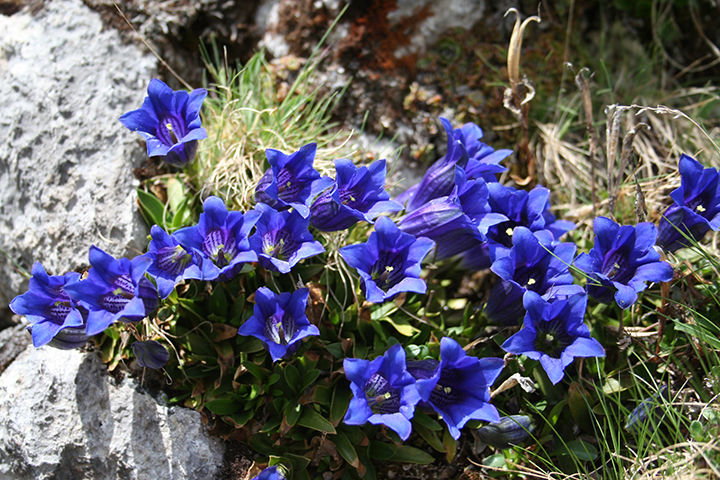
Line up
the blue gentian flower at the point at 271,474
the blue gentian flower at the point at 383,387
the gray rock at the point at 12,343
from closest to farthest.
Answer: the blue gentian flower at the point at 383,387
the blue gentian flower at the point at 271,474
the gray rock at the point at 12,343

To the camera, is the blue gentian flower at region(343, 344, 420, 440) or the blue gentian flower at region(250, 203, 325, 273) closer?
the blue gentian flower at region(343, 344, 420, 440)

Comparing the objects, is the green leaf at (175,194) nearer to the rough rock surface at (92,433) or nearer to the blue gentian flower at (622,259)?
the rough rock surface at (92,433)

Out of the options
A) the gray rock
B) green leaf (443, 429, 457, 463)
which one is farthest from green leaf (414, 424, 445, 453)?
the gray rock

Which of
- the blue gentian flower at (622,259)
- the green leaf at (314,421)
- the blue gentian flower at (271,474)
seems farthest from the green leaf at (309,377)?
the blue gentian flower at (622,259)

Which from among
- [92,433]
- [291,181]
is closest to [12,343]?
[92,433]

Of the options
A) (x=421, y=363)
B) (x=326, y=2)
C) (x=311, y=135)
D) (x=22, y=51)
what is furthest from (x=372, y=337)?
(x=22, y=51)

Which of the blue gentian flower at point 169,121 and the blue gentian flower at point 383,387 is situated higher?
the blue gentian flower at point 169,121

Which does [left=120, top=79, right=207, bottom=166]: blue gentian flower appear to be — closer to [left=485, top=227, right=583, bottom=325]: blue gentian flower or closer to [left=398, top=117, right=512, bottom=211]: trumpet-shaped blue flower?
[left=398, top=117, right=512, bottom=211]: trumpet-shaped blue flower

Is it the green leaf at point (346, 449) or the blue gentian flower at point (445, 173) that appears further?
the blue gentian flower at point (445, 173)
